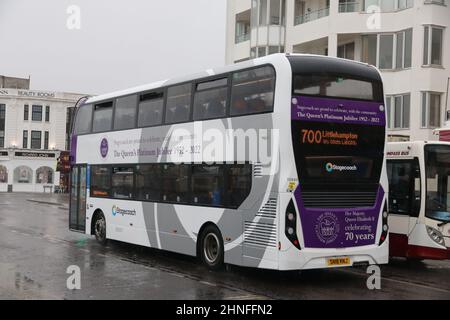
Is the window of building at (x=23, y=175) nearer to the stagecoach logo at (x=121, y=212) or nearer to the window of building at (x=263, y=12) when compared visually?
the window of building at (x=263, y=12)

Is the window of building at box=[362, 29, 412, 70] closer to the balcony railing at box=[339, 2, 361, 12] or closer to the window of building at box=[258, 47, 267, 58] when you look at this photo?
the balcony railing at box=[339, 2, 361, 12]

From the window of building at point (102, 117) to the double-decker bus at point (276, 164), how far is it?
2.80 meters

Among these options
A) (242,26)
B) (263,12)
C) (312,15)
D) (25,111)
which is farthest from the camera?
(25,111)

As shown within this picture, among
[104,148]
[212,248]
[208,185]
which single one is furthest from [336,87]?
[104,148]

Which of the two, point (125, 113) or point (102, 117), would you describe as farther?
point (102, 117)

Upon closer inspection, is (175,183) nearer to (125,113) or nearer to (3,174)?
(125,113)

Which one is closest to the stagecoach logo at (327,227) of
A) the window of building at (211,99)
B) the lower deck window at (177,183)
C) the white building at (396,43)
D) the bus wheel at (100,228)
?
the lower deck window at (177,183)

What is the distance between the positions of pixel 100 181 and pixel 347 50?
19172 mm

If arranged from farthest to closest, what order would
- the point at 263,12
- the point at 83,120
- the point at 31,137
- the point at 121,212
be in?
the point at 31,137 < the point at 263,12 < the point at 83,120 < the point at 121,212

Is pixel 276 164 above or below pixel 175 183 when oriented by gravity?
above

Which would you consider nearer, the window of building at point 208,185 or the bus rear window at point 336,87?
the bus rear window at point 336,87

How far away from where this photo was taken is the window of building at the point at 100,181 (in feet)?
54.2

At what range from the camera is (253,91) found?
36.6 feet
